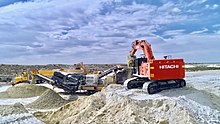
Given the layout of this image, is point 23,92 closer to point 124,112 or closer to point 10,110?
point 10,110

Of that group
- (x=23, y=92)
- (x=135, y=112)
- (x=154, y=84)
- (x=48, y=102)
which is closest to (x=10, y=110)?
(x=135, y=112)

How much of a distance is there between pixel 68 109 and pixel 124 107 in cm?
281

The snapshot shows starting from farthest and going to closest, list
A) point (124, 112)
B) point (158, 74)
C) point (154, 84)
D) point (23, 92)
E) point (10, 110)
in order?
1. point (23, 92)
2. point (154, 84)
3. point (158, 74)
4. point (124, 112)
5. point (10, 110)

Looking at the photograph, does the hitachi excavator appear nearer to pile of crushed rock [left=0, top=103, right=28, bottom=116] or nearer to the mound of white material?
the mound of white material

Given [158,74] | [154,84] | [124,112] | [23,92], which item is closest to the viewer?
[124,112]

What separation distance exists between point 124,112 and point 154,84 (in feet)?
17.7

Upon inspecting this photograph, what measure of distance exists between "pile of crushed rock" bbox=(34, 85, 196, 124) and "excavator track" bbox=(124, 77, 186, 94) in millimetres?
3144

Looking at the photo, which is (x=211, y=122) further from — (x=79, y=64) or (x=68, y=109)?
(x=79, y=64)

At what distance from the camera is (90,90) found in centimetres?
1814

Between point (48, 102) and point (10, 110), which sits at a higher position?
point (10, 110)

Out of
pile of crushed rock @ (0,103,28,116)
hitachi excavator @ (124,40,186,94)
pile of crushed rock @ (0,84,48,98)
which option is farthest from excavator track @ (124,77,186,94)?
pile of crushed rock @ (0,84,48,98)

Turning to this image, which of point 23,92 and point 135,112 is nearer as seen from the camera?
point 135,112

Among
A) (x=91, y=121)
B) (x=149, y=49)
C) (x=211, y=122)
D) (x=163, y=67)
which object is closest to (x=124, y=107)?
(x=91, y=121)

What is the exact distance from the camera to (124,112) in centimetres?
841
